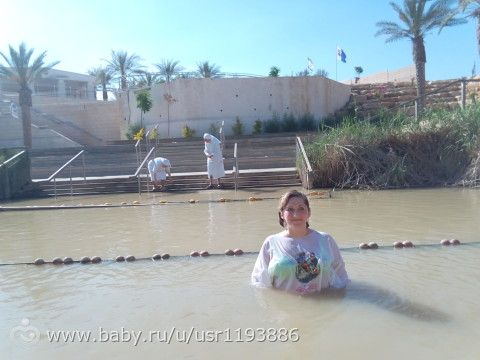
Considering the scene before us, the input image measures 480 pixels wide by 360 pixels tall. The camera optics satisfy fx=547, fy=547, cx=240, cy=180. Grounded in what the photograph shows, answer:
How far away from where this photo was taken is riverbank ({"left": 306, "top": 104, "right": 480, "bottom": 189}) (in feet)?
44.9

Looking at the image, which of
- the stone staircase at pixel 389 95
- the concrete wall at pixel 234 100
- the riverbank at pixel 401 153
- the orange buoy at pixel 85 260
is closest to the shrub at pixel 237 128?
the concrete wall at pixel 234 100

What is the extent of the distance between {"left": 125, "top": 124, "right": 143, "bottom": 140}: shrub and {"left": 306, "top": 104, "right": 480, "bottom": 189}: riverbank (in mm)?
14215

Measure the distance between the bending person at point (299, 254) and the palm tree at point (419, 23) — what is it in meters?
22.0

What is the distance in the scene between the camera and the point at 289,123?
83.6 ft

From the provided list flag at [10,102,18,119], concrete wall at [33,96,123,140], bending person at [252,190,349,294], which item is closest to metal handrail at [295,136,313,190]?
bending person at [252,190,349,294]

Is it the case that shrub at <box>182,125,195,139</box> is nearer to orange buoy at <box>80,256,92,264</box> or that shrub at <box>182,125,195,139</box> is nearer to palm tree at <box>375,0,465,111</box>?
palm tree at <box>375,0,465,111</box>

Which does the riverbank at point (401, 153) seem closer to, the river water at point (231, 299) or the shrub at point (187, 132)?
the river water at point (231, 299)

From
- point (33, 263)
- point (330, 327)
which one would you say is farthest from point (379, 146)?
point (330, 327)

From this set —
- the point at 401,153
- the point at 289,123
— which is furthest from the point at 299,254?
the point at 289,123

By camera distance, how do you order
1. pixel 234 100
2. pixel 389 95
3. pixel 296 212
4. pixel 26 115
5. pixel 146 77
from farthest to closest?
pixel 146 77
pixel 389 95
pixel 26 115
pixel 234 100
pixel 296 212

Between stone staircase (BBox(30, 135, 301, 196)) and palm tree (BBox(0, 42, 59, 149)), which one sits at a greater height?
palm tree (BBox(0, 42, 59, 149))

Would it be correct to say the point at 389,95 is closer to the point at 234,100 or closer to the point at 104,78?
the point at 234,100

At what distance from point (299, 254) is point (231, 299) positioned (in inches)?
29.2

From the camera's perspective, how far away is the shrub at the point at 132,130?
87.8ft
